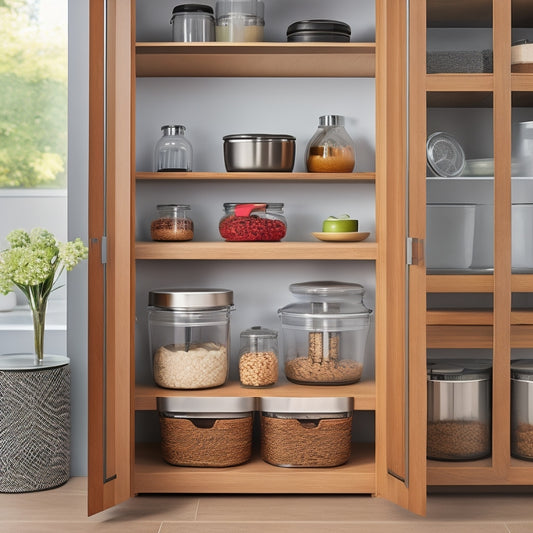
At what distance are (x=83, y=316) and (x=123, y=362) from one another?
447 mm

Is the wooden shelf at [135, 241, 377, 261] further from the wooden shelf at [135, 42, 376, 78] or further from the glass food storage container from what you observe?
the wooden shelf at [135, 42, 376, 78]

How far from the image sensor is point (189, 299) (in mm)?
2721

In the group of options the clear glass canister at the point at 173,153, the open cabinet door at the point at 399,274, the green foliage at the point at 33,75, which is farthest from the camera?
the green foliage at the point at 33,75

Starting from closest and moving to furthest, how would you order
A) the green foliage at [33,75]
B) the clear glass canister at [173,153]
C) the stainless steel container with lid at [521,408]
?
the stainless steel container with lid at [521,408] < the clear glass canister at [173,153] < the green foliage at [33,75]

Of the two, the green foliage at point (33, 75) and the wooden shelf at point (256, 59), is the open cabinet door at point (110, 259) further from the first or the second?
the green foliage at point (33, 75)

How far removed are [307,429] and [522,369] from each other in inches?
31.7

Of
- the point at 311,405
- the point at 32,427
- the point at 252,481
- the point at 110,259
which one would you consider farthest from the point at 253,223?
the point at 32,427

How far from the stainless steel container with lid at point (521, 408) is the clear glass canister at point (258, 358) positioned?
874 mm

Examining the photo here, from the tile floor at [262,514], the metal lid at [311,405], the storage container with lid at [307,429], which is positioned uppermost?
the metal lid at [311,405]

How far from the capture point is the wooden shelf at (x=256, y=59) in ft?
8.66

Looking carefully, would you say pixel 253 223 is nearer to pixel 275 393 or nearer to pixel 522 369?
pixel 275 393

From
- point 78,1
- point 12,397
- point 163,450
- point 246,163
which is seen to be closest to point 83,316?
point 12,397

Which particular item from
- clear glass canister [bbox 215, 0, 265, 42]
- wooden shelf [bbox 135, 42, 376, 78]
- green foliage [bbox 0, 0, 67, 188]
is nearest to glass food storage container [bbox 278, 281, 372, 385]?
wooden shelf [bbox 135, 42, 376, 78]

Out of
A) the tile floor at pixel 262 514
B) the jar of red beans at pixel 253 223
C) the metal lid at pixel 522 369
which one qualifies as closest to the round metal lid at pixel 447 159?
the jar of red beans at pixel 253 223
